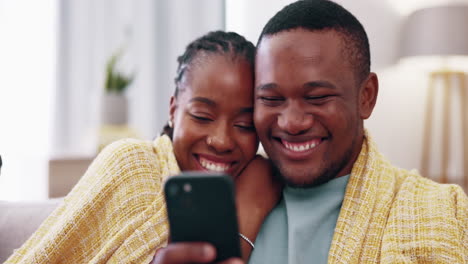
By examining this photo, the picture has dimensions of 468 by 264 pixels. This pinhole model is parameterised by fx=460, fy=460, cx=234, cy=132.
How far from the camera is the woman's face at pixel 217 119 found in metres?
0.94

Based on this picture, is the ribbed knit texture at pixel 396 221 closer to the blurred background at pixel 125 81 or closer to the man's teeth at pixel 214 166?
the man's teeth at pixel 214 166

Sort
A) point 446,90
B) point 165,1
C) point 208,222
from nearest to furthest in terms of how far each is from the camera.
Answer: point 208,222, point 446,90, point 165,1

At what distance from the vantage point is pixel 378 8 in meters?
2.20

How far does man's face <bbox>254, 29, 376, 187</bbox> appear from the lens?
0.86 metres

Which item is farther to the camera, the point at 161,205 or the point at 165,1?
the point at 165,1

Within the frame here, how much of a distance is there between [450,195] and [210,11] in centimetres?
223

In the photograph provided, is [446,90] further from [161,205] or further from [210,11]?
[161,205]

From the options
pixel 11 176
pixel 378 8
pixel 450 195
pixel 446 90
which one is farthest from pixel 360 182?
pixel 11 176

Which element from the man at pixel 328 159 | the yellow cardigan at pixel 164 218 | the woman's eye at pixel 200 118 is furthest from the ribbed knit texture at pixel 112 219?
the man at pixel 328 159

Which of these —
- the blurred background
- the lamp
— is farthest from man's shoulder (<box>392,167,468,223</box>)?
the lamp

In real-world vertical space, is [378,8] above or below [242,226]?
above

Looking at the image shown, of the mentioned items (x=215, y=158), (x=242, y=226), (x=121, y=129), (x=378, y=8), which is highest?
(x=378, y=8)

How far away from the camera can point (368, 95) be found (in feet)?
3.13

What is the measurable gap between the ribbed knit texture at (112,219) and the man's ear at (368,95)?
0.40 meters
